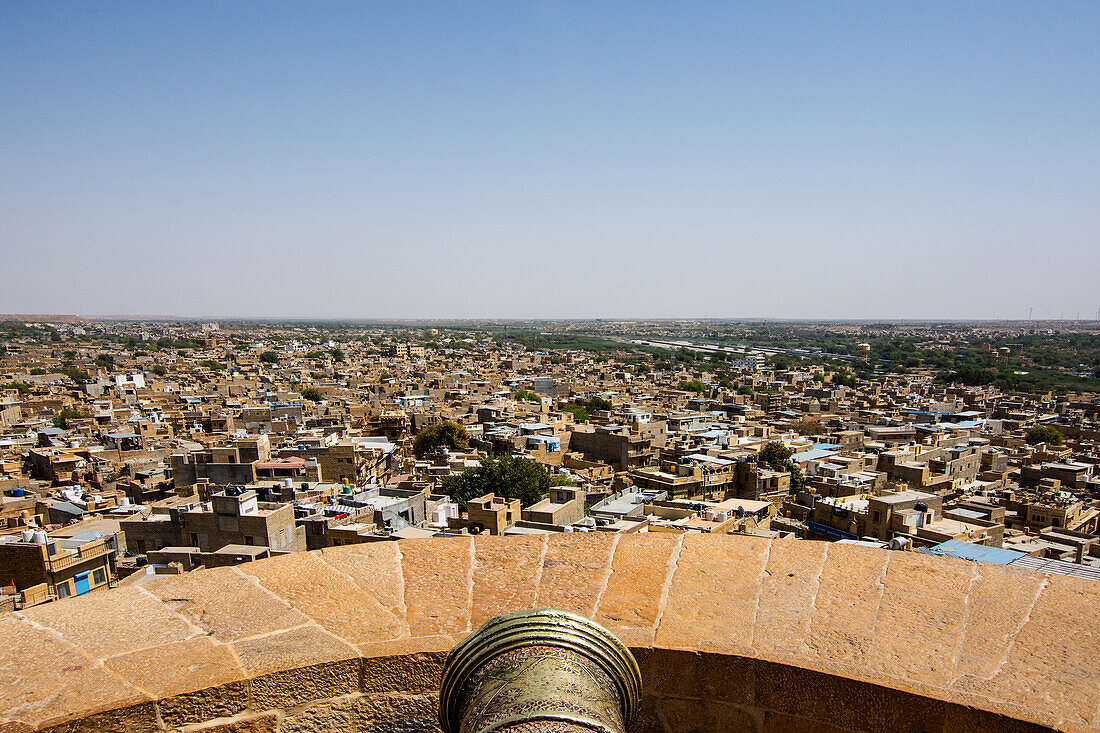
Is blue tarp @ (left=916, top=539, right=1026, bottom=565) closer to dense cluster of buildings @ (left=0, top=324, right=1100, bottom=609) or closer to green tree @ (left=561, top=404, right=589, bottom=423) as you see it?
dense cluster of buildings @ (left=0, top=324, right=1100, bottom=609)

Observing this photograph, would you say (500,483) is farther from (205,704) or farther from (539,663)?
(539,663)

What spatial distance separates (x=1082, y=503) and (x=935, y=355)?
243 feet

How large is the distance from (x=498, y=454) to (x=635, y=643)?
23.1m

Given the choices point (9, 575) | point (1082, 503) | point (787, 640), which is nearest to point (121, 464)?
point (9, 575)

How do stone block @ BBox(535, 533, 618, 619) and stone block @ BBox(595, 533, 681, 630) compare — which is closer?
stone block @ BBox(595, 533, 681, 630)

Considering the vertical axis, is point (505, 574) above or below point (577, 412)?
above

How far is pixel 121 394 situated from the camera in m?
38.1

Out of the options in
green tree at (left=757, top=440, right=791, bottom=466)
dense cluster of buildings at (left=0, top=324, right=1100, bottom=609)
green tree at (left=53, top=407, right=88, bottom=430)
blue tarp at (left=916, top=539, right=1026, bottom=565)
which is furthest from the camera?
green tree at (left=53, top=407, right=88, bottom=430)

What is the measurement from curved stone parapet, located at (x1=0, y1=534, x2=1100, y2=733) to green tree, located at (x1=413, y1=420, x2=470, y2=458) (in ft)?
80.2

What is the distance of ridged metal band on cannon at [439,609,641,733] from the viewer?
122 cm

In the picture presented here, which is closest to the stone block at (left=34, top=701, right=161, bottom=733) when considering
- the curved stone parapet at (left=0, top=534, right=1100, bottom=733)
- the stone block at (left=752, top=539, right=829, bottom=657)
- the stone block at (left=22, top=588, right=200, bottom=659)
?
the curved stone parapet at (left=0, top=534, right=1100, bottom=733)

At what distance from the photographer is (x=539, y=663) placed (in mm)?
1266

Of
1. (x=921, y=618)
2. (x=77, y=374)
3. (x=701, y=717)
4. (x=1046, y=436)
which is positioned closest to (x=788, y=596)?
(x=921, y=618)

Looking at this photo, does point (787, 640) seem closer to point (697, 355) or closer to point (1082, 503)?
point (1082, 503)
